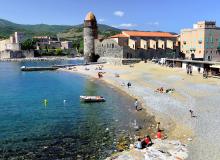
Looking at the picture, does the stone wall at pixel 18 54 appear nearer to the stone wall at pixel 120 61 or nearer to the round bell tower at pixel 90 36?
the round bell tower at pixel 90 36

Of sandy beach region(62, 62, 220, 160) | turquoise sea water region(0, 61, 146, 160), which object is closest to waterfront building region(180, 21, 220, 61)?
sandy beach region(62, 62, 220, 160)

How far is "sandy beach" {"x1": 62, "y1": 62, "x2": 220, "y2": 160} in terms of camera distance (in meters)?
21.0

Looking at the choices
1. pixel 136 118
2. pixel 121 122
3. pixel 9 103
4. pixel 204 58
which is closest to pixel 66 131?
pixel 121 122

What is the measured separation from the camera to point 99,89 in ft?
159

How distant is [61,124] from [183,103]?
44.7 feet

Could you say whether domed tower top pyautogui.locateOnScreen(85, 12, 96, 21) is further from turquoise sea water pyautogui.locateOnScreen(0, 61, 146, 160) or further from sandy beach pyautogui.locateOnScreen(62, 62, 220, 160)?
turquoise sea water pyautogui.locateOnScreen(0, 61, 146, 160)

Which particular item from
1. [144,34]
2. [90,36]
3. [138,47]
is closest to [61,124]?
[138,47]

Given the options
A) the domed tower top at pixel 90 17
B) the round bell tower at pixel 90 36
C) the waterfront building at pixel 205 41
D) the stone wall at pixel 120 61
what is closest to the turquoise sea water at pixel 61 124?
the waterfront building at pixel 205 41

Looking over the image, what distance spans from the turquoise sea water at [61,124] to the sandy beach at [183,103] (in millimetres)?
2948

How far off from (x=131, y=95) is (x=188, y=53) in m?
39.0

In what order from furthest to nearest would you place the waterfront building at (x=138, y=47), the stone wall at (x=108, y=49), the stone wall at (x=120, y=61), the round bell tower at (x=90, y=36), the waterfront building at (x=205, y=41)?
1. the round bell tower at (x=90, y=36)
2. the stone wall at (x=108, y=49)
3. the waterfront building at (x=138, y=47)
4. the stone wall at (x=120, y=61)
5. the waterfront building at (x=205, y=41)

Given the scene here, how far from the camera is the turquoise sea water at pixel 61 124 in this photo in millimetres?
21062

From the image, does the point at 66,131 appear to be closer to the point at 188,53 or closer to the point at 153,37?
the point at 188,53

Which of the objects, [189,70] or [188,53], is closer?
[189,70]
